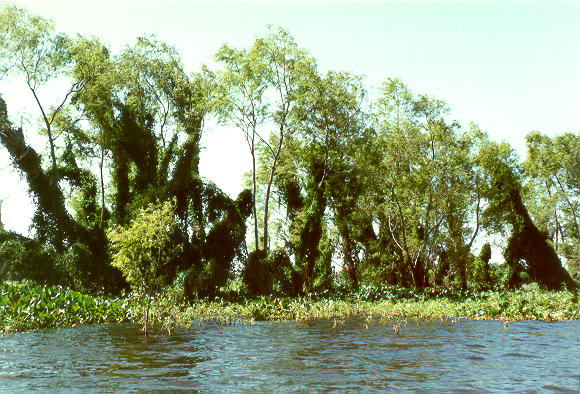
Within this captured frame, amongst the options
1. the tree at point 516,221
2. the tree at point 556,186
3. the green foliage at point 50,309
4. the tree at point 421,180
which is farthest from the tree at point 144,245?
the tree at point 556,186

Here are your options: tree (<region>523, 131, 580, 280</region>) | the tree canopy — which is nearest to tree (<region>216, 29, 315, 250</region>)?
the tree canopy

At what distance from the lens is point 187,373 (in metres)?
9.98

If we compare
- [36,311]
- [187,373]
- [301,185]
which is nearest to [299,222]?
[301,185]

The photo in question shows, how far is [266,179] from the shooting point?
37.4 metres

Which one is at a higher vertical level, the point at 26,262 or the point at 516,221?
the point at 516,221

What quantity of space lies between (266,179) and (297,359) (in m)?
26.4

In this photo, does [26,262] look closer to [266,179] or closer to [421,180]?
[266,179]

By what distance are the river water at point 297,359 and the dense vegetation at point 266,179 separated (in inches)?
504

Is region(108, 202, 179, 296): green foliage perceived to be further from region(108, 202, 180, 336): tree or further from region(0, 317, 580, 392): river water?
region(0, 317, 580, 392): river water

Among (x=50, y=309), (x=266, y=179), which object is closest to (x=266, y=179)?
(x=266, y=179)

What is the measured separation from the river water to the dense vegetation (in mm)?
12811

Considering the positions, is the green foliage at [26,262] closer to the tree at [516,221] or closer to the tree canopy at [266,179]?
the tree canopy at [266,179]

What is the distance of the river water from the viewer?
8922 millimetres

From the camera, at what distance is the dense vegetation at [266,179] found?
2977 centimetres
